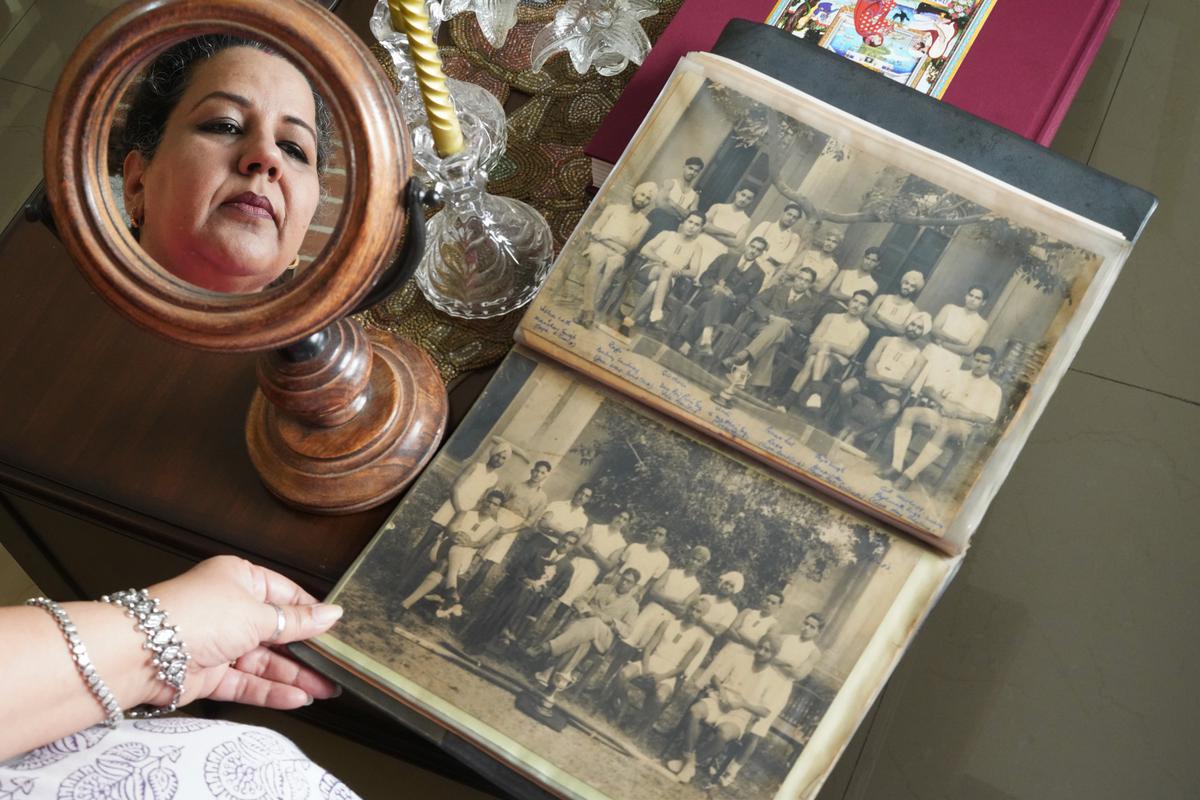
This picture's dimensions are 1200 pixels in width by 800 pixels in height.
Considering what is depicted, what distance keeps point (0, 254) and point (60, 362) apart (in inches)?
4.7

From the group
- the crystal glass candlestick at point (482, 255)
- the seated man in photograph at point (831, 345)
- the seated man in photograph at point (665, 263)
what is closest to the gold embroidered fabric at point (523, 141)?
the crystal glass candlestick at point (482, 255)

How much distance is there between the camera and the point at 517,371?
82 cm

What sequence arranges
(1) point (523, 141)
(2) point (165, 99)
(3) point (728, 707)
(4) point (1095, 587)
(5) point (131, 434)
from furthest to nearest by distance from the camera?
(4) point (1095, 587), (1) point (523, 141), (5) point (131, 434), (3) point (728, 707), (2) point (165, 99)

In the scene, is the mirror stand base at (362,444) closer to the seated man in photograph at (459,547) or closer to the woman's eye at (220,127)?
the seated man in photograph at (459,547)

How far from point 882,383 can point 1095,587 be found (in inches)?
18.0

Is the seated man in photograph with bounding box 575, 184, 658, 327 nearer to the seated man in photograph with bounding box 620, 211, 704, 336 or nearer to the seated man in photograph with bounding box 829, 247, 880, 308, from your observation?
the seated man in photograph with bounding box 620, 211, 704, 336

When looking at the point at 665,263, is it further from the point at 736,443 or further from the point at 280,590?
the point at 280,590

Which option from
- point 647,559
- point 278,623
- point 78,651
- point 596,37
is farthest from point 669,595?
point 596,37

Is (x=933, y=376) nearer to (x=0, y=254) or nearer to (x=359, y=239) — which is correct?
(x=359, y=239)

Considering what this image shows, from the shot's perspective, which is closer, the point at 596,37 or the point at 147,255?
the point at 147,255

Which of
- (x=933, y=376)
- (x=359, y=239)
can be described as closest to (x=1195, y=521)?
(x=933, y=376)

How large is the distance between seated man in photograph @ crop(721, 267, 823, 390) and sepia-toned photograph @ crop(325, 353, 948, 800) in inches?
2.4

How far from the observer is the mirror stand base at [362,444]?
0.79 meters

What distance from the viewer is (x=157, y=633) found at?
2.19 ft
